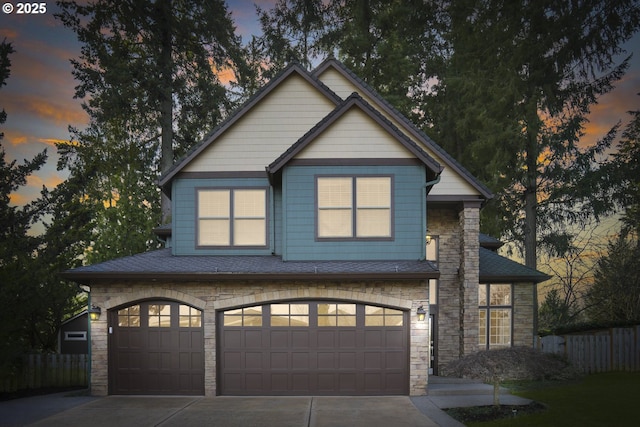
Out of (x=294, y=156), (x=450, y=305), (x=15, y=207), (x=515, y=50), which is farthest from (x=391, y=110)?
(x=15, y=207)

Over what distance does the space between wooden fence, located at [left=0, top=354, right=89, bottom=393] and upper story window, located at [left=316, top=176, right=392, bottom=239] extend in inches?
359

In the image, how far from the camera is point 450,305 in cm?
1552

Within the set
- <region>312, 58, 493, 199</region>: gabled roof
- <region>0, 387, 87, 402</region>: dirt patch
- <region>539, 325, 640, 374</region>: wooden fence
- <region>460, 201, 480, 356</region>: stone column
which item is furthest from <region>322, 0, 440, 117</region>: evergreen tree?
<region>0, 387, 87, 402</region>: dirt patch

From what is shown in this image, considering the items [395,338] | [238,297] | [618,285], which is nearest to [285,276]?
[238,297]

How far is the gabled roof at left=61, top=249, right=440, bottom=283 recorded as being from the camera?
1216cm

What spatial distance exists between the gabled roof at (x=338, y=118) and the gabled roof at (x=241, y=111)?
131 cm

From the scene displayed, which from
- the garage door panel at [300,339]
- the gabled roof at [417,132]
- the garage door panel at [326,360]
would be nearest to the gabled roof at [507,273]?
the gabled roof at [417,132]

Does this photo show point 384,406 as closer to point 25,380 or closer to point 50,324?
point 25,380

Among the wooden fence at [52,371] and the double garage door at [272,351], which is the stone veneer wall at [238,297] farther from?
the wooden fence at [52,371]

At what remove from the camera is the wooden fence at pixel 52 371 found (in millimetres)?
14984

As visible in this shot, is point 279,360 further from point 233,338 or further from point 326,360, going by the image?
point 233,338

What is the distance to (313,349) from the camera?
12914mm

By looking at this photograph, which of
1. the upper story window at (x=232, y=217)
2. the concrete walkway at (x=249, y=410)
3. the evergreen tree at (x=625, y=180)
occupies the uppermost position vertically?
the evergreen tree at (x=625, y=180)

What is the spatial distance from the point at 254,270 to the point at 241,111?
15.9 feet
